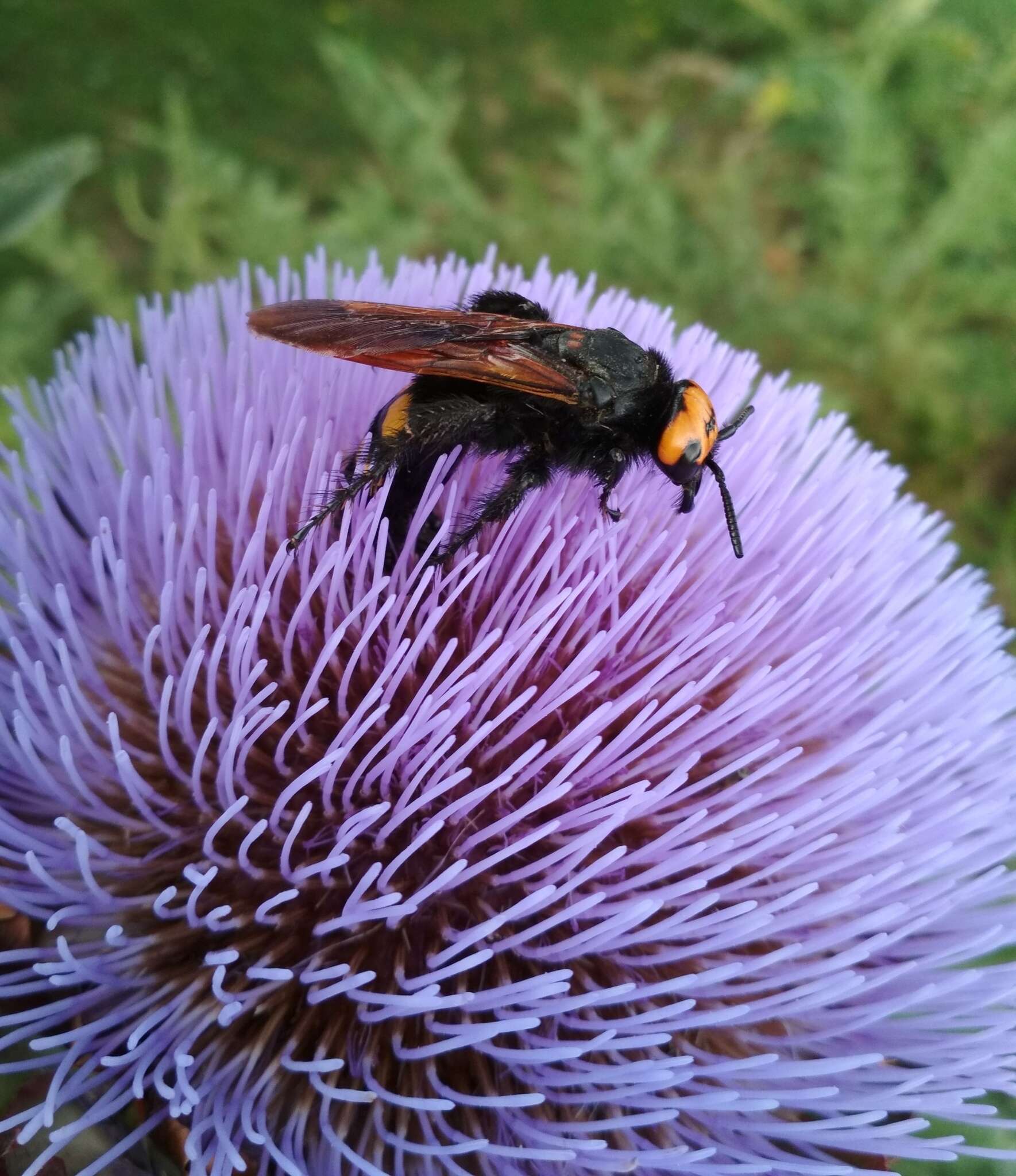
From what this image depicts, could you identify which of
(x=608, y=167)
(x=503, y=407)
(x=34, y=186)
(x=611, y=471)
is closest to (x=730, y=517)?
(x=611, y=471)

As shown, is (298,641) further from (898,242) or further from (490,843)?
(898,242)

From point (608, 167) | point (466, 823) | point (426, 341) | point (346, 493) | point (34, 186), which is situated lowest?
point (466, 823)

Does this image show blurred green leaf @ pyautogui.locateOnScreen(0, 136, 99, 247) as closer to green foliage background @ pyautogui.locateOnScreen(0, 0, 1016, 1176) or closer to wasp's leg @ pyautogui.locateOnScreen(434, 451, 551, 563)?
green foliage background @ pyautogui.locateOnScreen(0, 0, 1016, 1176)

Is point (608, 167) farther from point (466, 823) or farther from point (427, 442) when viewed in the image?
point (466, 823)

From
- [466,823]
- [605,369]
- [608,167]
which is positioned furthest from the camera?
[608,167]

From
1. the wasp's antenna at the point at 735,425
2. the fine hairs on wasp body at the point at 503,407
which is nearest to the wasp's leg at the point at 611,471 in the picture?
the fine hairs on wasp body at the point at 503,407

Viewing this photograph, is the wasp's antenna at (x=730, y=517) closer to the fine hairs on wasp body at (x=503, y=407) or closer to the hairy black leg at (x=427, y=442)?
the fine hairs on wasp body at (x=503, y=407)
